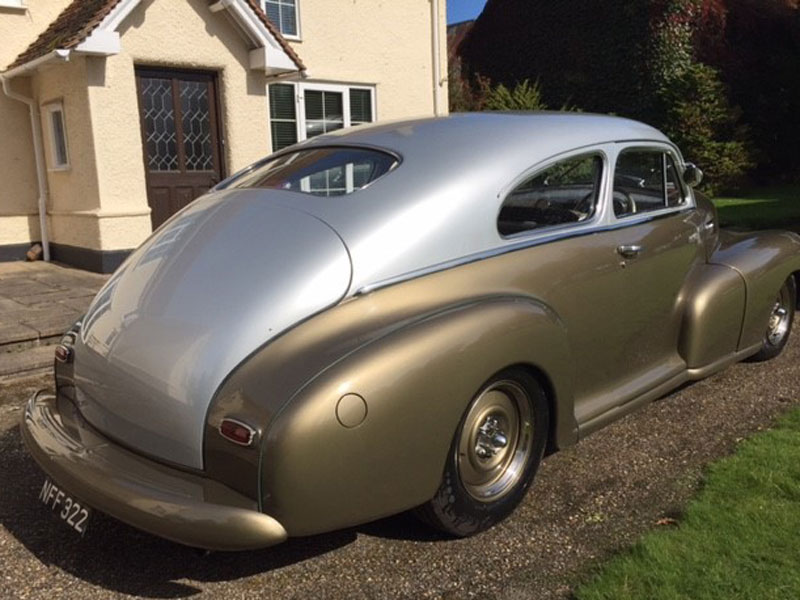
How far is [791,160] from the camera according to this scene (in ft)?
58.0

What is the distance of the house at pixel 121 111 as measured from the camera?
8.87 m

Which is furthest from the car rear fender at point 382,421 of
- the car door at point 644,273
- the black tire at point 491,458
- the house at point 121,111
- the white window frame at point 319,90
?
the white window frame at point 319,90

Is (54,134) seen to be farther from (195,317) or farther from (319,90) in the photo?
(195,317)

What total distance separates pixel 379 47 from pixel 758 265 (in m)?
9.63

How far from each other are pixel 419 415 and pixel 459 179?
104 cm

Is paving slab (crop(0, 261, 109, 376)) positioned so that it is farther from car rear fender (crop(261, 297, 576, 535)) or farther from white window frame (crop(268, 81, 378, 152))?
white window frame (crop(268, 81, 378, 152))

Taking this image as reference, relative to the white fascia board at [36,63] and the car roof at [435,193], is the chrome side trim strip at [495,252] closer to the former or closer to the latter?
the car roof at [435,193]

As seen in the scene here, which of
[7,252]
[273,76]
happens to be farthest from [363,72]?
[7,252]

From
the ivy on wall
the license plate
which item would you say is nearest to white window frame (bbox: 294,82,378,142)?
the ivy on wall

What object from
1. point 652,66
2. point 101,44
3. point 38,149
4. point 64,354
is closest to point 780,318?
point 64,354

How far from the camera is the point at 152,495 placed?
2408 mm

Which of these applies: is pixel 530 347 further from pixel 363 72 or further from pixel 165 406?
Result: pixel 363 72

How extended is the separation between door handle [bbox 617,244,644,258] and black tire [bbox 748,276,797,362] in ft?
5.86

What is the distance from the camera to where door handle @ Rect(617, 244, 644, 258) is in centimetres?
349
